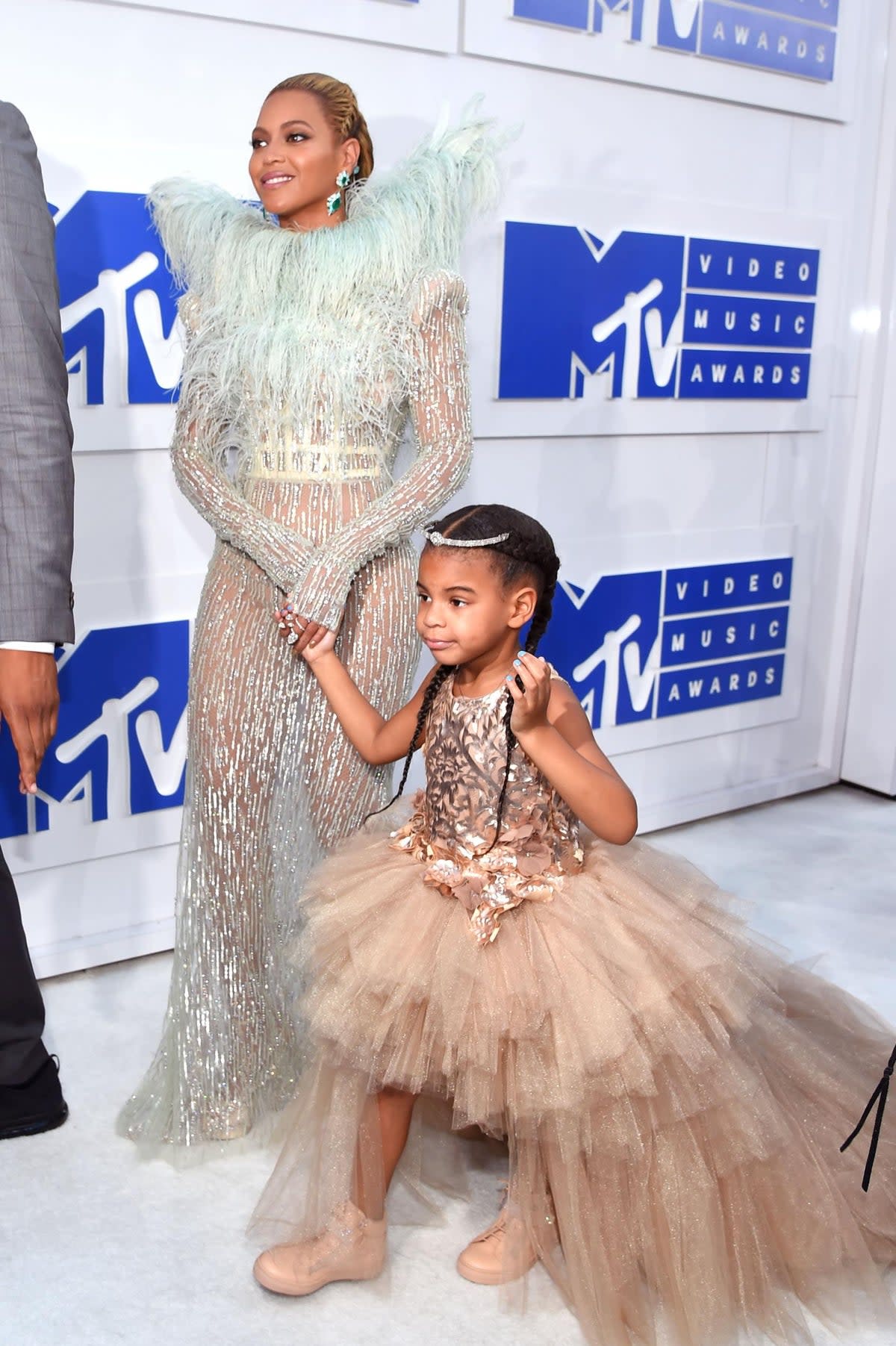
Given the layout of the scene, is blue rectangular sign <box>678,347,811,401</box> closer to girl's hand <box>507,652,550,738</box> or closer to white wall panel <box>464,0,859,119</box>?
white wall panel <box>464,0,859,119</box>

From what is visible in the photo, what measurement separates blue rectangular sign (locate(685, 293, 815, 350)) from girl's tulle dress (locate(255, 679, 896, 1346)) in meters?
2.10

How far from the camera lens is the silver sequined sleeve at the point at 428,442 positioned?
2.08 m

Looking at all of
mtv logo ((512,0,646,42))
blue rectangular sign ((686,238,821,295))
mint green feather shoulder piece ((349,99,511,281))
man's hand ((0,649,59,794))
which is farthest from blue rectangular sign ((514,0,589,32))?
man's hand ((0,649,59,794))

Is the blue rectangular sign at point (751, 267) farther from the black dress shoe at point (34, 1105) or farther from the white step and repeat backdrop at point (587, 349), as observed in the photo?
the black dress shoe at point (34, 1105)

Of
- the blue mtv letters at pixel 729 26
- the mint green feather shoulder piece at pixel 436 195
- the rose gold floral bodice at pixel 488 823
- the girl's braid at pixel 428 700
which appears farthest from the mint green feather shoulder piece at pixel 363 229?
the blue mtv letters at pixel 729 26

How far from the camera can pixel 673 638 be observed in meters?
3.89

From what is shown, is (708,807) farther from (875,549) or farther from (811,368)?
(811,368)

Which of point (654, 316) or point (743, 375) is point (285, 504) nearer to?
point (654, 316)

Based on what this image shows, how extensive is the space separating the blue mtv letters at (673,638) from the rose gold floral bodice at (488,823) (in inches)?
65.0

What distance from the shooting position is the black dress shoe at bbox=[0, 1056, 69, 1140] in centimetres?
230

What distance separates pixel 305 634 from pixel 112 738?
0.99 metres

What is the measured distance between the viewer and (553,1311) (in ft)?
6.31

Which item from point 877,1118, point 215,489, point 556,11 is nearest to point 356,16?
point 556,11

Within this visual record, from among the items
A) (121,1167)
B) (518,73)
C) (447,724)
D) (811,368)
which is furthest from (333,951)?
(811,368)
